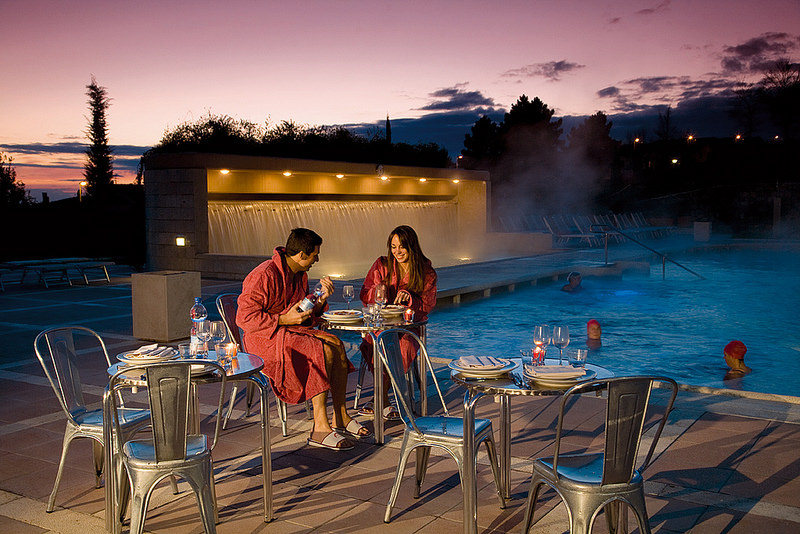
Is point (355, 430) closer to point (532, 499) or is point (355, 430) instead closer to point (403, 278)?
point (403, 278)

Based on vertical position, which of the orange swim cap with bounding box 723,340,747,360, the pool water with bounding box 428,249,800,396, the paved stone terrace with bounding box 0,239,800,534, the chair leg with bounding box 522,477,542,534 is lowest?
the pool water with bounding box 428,249,800,396

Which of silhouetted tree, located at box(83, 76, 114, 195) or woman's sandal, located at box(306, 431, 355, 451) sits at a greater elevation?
silhouetted tree, located at box(83, 76, 114, 195)

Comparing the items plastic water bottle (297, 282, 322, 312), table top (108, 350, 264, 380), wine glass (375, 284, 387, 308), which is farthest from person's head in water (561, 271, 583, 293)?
table top (108, 350, 264, 380)

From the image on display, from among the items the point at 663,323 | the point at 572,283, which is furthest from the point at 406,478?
the point at 572,283

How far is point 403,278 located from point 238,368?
6.71ft

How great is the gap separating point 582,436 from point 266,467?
6.94ft

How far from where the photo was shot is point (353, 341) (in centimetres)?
866

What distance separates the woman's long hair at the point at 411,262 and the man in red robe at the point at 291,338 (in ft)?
2.70

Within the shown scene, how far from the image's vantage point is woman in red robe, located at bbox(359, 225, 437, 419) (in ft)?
16.9

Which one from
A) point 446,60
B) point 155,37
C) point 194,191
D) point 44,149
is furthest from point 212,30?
point 44,149

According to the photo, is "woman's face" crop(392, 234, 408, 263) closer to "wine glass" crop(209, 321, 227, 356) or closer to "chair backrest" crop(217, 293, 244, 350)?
"chair backrest" crop(217, 293, 244, 350)

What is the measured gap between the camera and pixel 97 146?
108ft

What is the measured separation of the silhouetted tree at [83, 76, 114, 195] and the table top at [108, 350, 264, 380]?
3196cm

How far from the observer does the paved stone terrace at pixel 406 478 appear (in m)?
3.28
